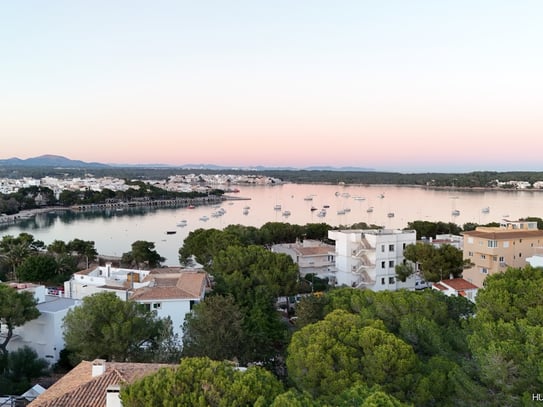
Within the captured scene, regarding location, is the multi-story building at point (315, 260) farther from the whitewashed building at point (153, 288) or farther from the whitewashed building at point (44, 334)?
the whitewashed building at point (44, 334)

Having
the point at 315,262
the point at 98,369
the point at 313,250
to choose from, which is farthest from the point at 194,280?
the point at 313,250

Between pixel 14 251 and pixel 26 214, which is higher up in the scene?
pixel 14 251

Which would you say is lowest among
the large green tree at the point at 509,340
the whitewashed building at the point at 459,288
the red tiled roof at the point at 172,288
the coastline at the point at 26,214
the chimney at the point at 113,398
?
the coastline at the point at 26,214

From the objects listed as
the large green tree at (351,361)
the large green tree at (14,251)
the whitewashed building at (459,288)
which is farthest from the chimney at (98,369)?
the large green tree at (14,251)

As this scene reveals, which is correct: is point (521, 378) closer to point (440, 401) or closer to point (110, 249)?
point (440, 401)

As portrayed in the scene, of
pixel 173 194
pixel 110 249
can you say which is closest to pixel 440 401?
pixel 110 249

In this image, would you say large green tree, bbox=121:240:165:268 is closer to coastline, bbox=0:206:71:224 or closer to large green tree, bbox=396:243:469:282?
large green tree, bbox=396:243:469:282

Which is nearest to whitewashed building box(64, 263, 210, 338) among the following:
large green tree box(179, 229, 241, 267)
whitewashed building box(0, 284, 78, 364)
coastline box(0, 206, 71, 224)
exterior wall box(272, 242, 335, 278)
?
whitewashed building box(0, 284, 78, 364)

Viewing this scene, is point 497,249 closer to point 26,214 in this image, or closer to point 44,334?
point 44,334
